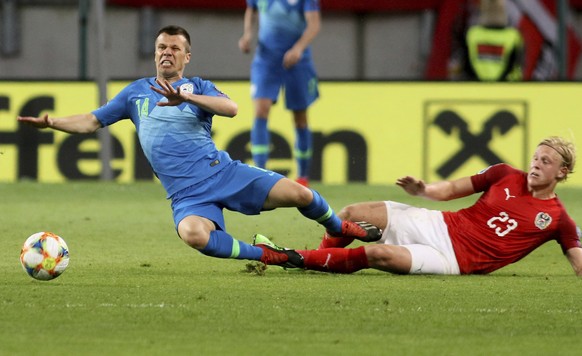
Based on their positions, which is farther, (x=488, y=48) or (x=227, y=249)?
(x=488, y=48)

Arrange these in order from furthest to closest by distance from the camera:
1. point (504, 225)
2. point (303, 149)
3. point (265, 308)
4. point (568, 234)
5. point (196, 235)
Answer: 1. point (303, 149)
2. point (504, 225)
3. point (568, 234)
4. point (196, 235)
5. point (265, 308)

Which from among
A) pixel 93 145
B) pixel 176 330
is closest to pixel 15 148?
pixel 93 145

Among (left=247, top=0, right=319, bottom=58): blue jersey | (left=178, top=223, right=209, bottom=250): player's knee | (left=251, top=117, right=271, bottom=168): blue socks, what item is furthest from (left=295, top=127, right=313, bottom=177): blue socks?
(left=178, top=223, right=209, bottom=250): player's knee

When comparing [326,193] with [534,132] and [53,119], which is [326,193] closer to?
[534,132]

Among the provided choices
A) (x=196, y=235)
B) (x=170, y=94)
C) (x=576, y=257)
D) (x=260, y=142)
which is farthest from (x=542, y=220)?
(x=260, y=142)

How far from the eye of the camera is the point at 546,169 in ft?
24.7

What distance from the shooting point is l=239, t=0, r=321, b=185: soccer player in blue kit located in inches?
499

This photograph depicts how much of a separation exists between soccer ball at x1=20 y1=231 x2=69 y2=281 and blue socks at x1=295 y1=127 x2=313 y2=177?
6039 millimetres

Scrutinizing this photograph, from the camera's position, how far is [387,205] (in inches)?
312

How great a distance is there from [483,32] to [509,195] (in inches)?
416

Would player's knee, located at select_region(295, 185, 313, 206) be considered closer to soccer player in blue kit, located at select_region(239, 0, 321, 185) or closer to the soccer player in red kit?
the soccer player in red kit

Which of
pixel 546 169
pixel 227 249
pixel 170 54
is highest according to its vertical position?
pixel 170 54

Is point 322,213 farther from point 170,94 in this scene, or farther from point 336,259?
point 170,94

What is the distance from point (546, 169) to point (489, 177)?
370 mm
